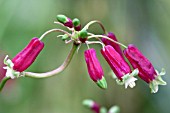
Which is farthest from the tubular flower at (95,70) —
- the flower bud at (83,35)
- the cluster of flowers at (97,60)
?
the flower bud at (83,35)

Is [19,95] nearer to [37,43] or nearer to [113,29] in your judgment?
[113,29]

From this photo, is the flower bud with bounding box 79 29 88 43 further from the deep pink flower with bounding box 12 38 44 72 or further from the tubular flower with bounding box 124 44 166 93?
the tubular flower with bounding box 124 44 166 93

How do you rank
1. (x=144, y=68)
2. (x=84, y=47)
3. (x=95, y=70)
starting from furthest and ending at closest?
(x=84, y=47) → (x=144, y=68) → (x=95, y=70)

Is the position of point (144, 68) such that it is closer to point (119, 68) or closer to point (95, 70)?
point (119, 68)

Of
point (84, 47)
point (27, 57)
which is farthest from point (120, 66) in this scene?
point (84, 47)

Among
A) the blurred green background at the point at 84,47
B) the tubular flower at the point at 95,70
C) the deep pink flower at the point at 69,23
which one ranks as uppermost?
the blurred green background at the point at 84,47

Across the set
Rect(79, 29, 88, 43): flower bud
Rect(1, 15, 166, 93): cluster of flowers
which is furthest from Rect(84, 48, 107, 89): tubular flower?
Rect(79, 29, 88, 43): flower bud

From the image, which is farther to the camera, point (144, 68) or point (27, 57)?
point (144, 68)

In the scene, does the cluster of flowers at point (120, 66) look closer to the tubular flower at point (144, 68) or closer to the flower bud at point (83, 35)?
the tubular flower at point (144, 68)
